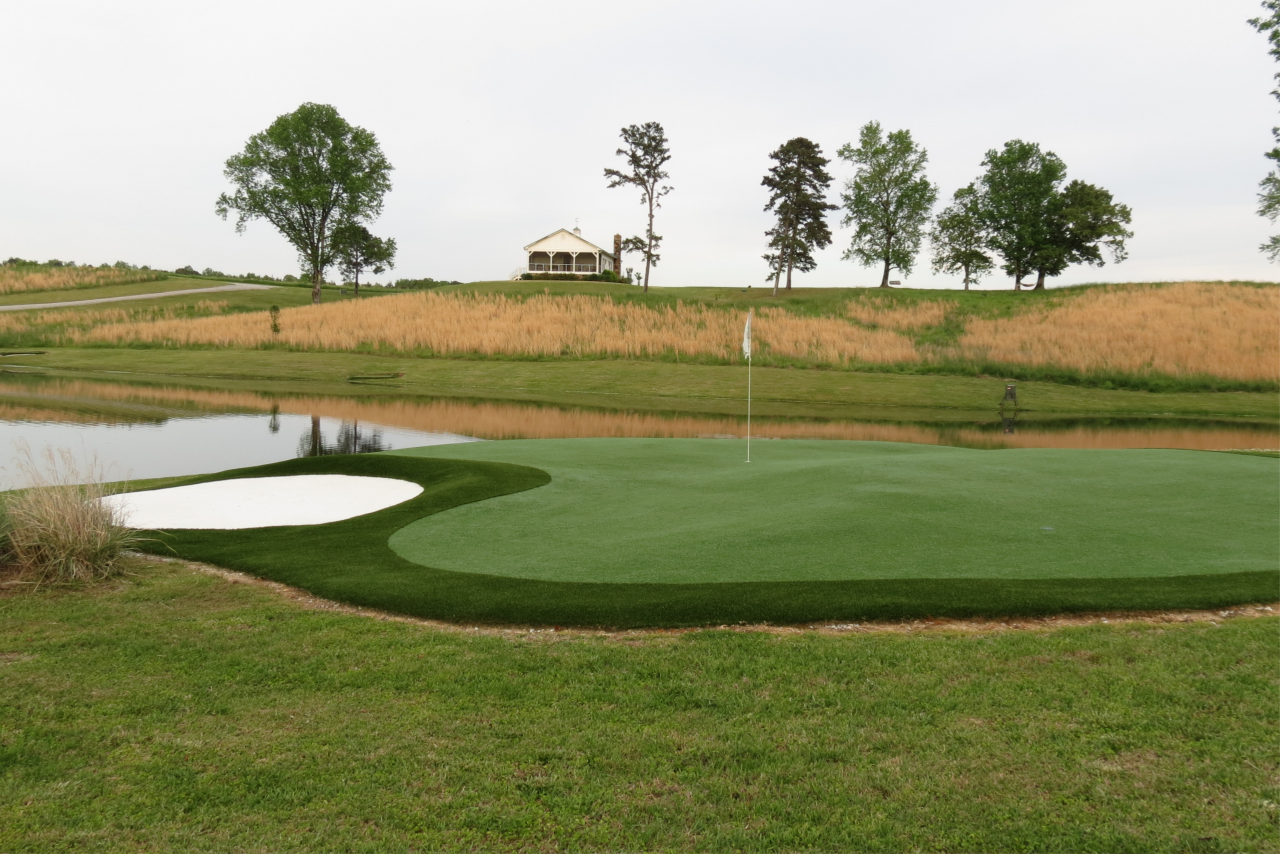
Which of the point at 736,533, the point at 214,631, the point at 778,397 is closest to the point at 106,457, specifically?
the point at 214,631

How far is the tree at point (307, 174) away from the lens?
52.6 metres

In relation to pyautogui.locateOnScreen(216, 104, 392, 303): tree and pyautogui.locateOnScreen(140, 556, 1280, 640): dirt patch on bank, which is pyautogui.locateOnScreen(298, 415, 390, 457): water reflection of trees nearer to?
pyautogui.locateOnScreen(140, 556, 1280, 640): dirt patch on bank

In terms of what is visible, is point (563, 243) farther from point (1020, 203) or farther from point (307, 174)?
point (1020, 203)

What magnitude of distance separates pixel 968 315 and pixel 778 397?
60.6 feet

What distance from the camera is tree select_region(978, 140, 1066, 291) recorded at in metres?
52.6

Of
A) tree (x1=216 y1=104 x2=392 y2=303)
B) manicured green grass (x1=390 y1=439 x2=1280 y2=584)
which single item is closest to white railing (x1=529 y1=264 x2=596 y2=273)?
tree (x1=216 y1=104 x2=392 y2=303)

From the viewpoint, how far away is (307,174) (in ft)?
175

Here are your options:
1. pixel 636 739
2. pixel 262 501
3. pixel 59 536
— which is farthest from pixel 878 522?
pixel 262 501

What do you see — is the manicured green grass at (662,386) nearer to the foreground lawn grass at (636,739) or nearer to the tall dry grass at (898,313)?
the tall dry grass at (898,313)

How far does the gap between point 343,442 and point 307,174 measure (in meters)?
43.3

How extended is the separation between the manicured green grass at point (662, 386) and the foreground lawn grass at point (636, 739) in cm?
1977

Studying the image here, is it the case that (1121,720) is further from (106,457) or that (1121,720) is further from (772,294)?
(772,294)

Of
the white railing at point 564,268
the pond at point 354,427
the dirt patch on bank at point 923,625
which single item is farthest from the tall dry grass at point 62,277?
the dirt patch on bank at point 923,625

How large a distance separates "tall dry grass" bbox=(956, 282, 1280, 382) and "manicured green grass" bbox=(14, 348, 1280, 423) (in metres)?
2.08
